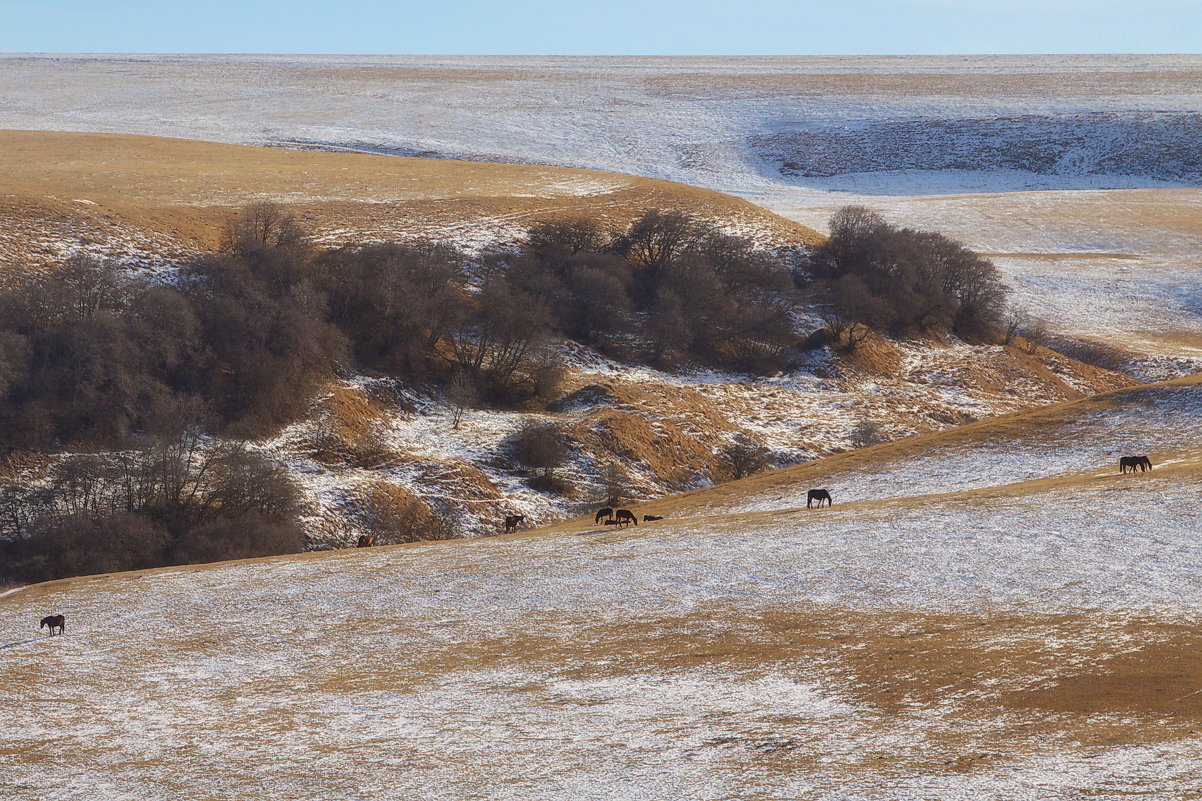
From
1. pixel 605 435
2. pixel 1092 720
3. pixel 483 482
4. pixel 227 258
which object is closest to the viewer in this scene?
pixel 1092 720

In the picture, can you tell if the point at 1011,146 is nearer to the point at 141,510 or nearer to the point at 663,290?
A: the point at 663,290

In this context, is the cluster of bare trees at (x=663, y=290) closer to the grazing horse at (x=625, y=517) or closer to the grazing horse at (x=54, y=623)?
the grazing horse at (x=625, y=517)

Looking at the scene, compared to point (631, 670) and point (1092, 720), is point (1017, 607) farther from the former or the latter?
point (631, 670)

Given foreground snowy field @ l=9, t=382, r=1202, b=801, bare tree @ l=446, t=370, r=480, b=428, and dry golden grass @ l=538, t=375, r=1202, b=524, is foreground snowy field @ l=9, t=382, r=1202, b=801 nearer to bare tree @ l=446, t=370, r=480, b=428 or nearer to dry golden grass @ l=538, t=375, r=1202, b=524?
dry golden grass @ l=538, t=375, r=1202, b=524

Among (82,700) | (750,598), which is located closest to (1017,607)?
(750,598)

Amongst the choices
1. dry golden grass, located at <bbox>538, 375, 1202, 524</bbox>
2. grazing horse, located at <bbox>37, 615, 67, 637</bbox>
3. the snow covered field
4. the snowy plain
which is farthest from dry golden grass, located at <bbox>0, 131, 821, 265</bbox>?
grazing horse, located at <bbox>37, 615, 67, 637</bbox>

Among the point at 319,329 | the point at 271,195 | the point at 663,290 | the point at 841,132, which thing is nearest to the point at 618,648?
the point at 319,329
